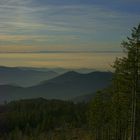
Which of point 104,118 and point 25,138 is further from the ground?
point 104,118

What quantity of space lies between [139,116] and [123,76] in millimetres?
15130

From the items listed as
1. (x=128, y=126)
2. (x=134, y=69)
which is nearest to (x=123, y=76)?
(x=134, y=69)

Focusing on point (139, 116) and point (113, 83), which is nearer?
point (139, 116)

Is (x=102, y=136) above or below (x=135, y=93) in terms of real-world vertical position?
below

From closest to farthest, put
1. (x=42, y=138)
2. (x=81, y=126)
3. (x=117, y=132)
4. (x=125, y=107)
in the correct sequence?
(x=125, y=107), (x=117, y=132), (x=42, y=138), (x=81, y=126)

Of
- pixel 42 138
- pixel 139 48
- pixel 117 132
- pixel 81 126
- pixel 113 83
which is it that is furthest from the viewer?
pixel 81 126

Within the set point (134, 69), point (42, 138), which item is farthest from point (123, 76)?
point (42, 138)

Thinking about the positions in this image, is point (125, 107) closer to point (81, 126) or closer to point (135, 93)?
point (135, 93)

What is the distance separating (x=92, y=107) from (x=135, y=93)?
137ft

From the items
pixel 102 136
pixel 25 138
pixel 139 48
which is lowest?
pixel 25 138

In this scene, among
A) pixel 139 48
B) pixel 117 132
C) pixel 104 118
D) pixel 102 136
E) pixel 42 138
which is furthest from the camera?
pixel 42 138

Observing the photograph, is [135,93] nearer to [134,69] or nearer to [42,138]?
[134,69]

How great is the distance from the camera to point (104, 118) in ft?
301

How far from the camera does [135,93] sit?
5112cm
